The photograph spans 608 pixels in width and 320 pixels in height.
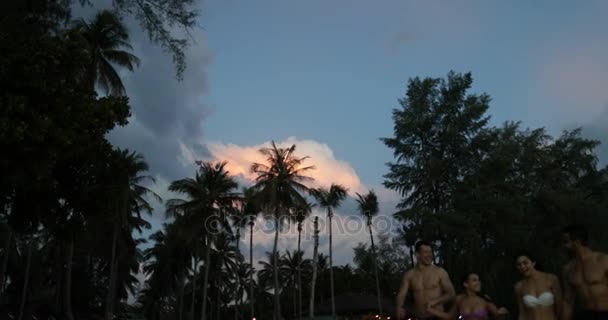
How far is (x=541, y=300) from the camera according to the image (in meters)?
6.48

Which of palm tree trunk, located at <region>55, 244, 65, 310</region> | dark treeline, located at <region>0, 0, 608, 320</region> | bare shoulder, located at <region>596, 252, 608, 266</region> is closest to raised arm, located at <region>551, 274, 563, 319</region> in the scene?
bare shoulder, located at <region>596, 252, 608, 266</region>

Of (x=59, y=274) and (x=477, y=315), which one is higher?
(x=59, y=274)

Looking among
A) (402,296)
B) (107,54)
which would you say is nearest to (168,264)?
(107,54)

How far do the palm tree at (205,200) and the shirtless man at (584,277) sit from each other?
36.7m

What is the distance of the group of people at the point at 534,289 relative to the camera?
235 inches

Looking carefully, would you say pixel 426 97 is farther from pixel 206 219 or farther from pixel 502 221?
pixel 206 219

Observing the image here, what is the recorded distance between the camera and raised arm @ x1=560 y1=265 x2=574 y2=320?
6271 mm

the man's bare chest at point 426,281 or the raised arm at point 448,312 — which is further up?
the man's bare chest at point 426,281

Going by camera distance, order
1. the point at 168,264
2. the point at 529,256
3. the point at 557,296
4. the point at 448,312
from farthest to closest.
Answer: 1. the point at 168,264
2. the point at 448,312
3. the point at 529,256
4. the point at 557,296

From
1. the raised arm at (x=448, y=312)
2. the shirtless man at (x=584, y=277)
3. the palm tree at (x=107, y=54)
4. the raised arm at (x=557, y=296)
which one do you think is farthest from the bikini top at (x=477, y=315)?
the palm tree at (x=107, y=54)

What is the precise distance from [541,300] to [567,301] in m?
0.27

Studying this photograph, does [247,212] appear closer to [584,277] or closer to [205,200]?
[205,200]

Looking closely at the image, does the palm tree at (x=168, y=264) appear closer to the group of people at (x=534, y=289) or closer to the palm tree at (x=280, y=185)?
the palm tree at (x=280, y=185)

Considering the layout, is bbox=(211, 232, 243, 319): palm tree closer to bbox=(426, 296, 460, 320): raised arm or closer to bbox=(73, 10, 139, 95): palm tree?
bbox=(73, 10, 139, 95): palm tree
